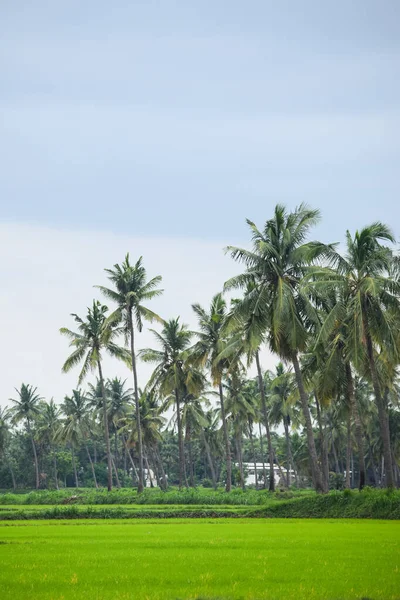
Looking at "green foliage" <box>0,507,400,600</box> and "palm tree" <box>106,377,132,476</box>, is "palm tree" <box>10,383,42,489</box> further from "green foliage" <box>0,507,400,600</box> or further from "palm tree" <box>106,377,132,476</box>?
"green foliage" <box>0,507,400,600</box>

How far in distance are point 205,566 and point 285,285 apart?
835 inches

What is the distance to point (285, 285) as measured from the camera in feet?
109

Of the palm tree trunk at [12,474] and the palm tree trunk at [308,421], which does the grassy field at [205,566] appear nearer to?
the palm tree trunk at [308,421]

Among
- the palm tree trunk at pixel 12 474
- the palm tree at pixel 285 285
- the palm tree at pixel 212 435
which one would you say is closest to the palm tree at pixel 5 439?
the palm tree trunk at pixel 12 474

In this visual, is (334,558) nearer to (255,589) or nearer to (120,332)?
(255,589)

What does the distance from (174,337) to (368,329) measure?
1073 inches

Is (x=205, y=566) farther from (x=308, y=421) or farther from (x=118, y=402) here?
(x=118, y=402)

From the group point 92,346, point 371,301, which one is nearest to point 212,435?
point 92,346

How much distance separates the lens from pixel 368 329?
98.3ft

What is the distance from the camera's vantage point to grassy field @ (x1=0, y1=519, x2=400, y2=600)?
10.8 m

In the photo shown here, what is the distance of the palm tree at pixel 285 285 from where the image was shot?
33.0 m

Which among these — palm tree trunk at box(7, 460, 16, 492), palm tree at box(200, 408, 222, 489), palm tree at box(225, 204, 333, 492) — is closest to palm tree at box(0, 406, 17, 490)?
palm tree trunk at box(7, 460, 16, 492)

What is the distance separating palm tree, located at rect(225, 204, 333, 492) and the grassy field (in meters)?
13.7

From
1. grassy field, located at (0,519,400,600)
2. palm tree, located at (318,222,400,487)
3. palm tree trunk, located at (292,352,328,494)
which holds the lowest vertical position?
grassy field, located at (0,519,400,600)
